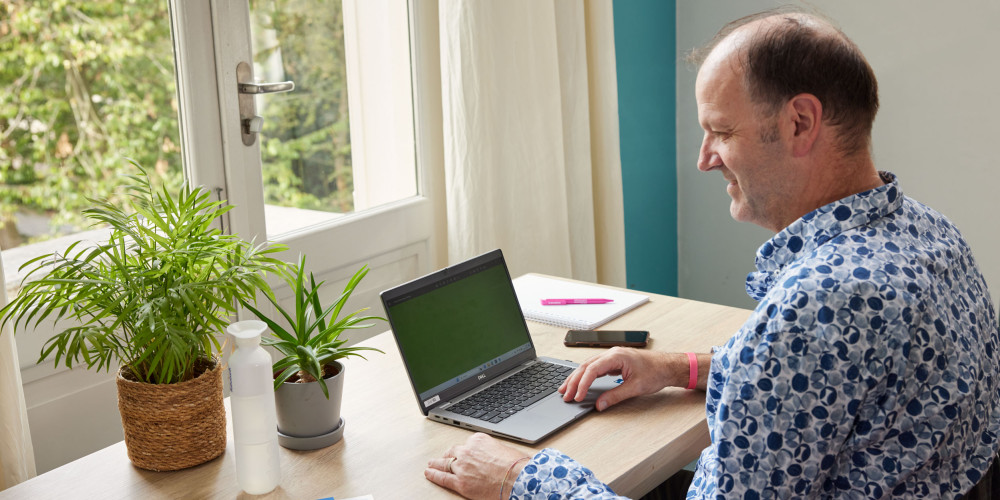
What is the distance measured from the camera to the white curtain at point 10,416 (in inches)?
59.3

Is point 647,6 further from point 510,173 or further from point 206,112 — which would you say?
point 206,112

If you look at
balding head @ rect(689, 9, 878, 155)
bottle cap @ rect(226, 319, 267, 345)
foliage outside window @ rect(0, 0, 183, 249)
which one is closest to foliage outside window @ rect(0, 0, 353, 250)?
foliage outside window @ rect(0, 0, 183, 249)

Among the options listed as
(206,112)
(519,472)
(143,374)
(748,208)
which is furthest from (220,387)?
(206,112)

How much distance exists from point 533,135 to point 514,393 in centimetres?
120

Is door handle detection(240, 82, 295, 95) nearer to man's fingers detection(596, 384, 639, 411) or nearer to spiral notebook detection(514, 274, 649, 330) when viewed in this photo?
Answer: spiral notebook detection(514, 274, 649, 330)

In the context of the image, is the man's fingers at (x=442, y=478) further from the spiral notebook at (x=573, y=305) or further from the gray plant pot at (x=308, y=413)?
the spiral notebook at (x=573, y=305)

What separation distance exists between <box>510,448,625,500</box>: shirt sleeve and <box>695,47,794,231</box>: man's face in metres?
0.39

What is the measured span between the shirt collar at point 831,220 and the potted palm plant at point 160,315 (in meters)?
0.70

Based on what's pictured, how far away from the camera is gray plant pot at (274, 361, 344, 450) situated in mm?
1312

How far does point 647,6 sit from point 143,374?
90.8 inches

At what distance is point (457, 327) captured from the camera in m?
1.53

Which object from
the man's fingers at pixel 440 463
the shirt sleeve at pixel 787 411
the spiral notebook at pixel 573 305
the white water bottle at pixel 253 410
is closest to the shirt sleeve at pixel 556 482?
the man's fingers at pixel 440 463

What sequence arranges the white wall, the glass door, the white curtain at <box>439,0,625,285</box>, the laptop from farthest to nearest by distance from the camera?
the white wall
the white curtain at <box>439,0,625,285</box>
the glass door
the laptop

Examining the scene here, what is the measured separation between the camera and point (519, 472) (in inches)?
48.3
